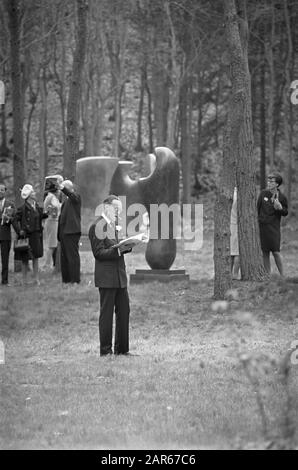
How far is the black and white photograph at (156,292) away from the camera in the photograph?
895 centimetres

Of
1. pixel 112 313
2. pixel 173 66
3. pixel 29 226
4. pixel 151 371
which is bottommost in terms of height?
pixel 151 371

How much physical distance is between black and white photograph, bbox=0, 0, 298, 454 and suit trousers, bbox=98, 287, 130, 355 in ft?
0.06

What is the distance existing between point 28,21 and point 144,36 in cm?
801

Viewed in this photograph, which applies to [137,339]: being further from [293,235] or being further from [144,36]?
[144,36]

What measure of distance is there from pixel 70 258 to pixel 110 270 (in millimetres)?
6499

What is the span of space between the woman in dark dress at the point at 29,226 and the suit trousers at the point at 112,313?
6548 millimetres

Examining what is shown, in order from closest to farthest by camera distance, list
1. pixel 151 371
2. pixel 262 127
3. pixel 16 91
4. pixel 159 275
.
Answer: pixel 151 371 < pixel 159 275 < pixel 16 91 < pixel 262 127

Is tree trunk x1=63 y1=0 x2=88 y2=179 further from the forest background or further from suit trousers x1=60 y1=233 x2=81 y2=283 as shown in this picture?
the forest background

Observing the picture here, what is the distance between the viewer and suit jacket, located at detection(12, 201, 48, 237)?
61.8 ft

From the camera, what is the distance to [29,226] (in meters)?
18.8

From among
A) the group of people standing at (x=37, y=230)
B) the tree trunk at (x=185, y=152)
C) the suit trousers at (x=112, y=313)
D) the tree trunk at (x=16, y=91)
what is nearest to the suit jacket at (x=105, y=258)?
the suit trousers at (x=112, y=313)

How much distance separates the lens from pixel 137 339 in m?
14.1

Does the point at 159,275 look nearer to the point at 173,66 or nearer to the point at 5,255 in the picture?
the point at 5,255

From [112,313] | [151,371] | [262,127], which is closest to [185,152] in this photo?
[262,127]
